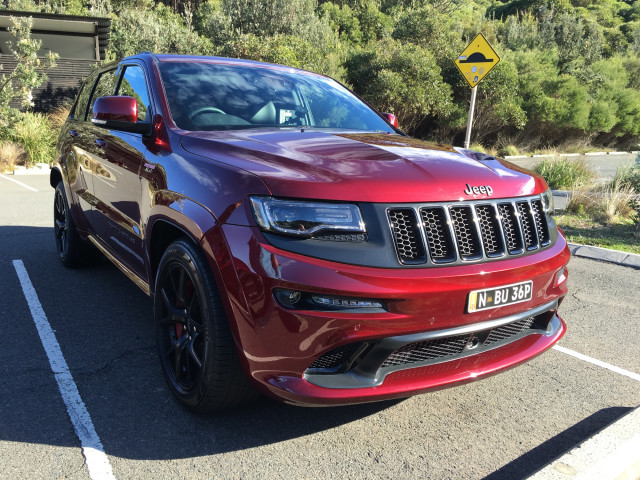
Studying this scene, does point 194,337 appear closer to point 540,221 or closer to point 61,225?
point 540,221

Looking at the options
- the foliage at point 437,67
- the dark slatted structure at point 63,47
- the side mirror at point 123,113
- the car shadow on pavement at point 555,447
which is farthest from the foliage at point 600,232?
the dark slatted structure at point 63,47

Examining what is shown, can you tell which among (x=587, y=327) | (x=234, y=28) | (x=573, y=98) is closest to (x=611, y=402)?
(x=587, y=327)

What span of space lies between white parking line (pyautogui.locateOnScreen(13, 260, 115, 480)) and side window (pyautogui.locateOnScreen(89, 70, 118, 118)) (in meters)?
1.74

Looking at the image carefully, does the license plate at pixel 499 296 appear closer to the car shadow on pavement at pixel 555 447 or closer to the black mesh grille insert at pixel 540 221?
the black mesh grille insert at pixel 540 221

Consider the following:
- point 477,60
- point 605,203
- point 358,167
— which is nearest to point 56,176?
point 358,167

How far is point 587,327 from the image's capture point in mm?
4230

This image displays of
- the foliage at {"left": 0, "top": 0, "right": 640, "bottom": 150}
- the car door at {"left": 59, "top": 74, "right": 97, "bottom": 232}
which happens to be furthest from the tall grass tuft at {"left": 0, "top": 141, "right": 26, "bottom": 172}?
the car door at {"left": 59, "top": 74, "right": 97, "bottom": 232}

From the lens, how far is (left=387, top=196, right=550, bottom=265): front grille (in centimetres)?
222

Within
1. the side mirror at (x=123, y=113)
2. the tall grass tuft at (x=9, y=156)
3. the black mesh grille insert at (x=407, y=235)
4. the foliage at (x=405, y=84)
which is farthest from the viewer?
the foliage at (x=405, y=84)

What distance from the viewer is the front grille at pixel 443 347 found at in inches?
88.9

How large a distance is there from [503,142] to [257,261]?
21965 mm

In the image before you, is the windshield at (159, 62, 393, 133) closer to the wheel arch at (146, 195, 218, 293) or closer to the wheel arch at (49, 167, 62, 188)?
the wheel arch at (146, 195, 218, 293)

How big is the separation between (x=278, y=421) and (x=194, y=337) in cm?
59

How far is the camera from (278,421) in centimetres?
268
